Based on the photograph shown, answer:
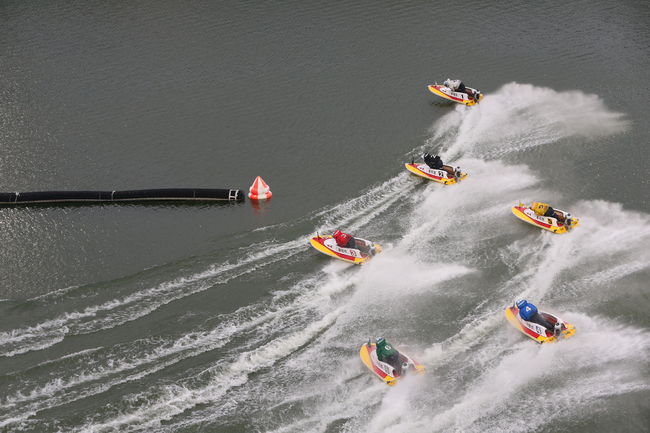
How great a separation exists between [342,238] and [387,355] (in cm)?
927

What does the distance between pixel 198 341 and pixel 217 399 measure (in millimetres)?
3898

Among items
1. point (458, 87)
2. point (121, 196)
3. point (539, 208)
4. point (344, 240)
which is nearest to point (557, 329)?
point (539, 208)

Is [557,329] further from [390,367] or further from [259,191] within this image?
[259,191]

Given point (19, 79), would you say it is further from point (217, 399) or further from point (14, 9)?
point (217, 399)

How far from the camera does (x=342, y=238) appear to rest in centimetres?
3853

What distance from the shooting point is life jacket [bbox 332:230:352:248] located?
38.5 metres

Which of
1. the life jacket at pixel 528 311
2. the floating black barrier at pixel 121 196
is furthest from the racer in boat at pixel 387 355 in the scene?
the floating black barrier at pixel 121 196

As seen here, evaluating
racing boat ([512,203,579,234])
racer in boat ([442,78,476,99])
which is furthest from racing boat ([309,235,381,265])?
racer in boat ([442,78,476,99])

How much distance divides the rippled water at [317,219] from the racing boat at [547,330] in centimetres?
63

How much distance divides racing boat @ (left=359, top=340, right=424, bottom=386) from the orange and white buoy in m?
15.7

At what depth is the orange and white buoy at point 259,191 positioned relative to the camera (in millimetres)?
43844

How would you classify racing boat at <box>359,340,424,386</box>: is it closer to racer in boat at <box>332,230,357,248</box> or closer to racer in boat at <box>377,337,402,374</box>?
racer in boat at <box>377,337,402,374</box>

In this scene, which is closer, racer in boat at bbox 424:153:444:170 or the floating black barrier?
the floating black barrier

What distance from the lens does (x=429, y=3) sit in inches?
2758
